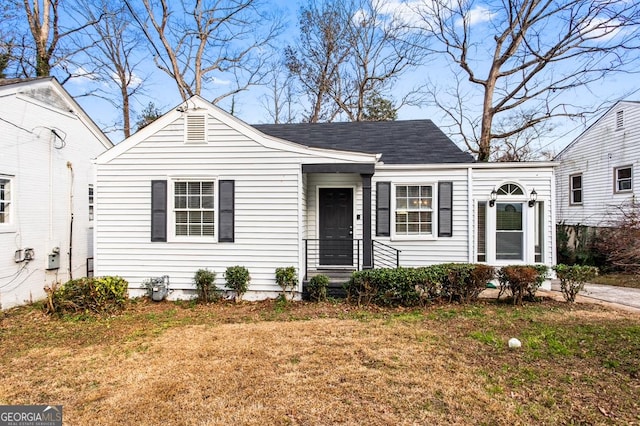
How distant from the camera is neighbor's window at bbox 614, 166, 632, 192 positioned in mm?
12984

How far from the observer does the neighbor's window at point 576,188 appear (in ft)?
49.8

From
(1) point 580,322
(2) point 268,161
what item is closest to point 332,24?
(2) point 268,161

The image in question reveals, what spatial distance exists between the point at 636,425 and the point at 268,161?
21.5 feet

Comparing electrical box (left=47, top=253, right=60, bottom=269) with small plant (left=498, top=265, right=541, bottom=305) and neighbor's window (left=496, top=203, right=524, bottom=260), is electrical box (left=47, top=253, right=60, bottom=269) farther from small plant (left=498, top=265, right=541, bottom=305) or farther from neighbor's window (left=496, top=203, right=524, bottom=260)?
neighbor's window (left=496, top=203, right=524, bottom=260)

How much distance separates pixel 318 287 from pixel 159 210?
12.7ft

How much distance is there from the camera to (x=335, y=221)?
8.83 meters

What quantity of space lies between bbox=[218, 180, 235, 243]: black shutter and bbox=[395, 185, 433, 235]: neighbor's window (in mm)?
4071

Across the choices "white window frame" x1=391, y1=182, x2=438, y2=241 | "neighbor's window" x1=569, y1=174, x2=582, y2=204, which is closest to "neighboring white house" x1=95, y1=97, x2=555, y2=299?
"white window frame" x1=391, y1=182, x2=438, y2=241

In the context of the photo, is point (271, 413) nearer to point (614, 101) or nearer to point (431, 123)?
point (431, 123)

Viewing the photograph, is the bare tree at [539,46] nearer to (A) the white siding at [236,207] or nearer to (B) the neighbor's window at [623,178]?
(B) the neighbor's window at [623,178]

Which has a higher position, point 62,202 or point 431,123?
point 431,123

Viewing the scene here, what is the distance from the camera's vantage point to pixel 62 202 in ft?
28.1

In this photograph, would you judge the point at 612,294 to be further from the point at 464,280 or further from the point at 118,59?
the point at 118,59

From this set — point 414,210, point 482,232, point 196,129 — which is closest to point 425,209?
point 414,210
